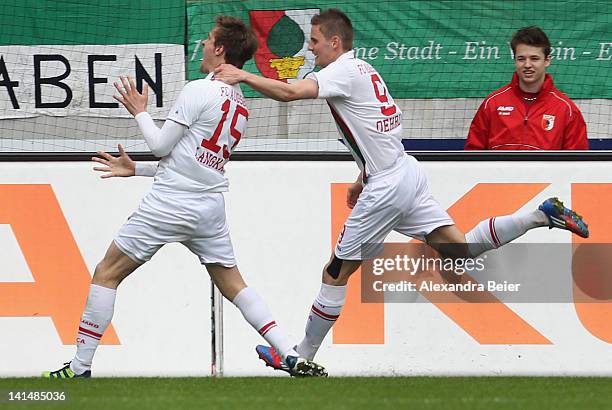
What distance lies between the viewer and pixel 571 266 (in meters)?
7.63

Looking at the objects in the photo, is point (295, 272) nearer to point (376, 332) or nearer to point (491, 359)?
point (376, 332)

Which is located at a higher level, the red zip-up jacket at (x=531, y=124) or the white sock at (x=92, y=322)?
the red zip-up jacket at (x=531, y=124)

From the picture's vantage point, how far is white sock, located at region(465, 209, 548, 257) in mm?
7172

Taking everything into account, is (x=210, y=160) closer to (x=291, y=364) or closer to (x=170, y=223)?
(x=170, y=223)

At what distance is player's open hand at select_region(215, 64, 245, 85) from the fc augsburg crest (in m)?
2.90

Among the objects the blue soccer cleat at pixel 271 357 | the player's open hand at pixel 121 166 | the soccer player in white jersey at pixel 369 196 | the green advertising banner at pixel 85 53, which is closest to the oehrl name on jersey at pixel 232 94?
the soccer player in white jersey at pixel 369 196

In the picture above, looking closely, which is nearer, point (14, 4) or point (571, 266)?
point (571, 266)

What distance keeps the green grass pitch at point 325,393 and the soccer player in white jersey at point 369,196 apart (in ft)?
1.61

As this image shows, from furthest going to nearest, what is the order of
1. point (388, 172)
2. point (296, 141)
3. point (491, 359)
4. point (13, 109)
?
point (13, 109)
point (296, 141)
point (491, 359)
point (388, 172)

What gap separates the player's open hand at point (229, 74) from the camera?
21.6 ft

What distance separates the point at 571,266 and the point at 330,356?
1.61 m

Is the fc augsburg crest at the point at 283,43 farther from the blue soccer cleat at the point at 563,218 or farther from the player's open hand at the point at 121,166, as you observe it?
the blue soccer cleat at the point at 563,218

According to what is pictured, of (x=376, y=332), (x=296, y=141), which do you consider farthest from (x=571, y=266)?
→ (x=296, y=141)

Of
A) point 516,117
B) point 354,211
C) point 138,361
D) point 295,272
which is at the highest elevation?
point 516,117
